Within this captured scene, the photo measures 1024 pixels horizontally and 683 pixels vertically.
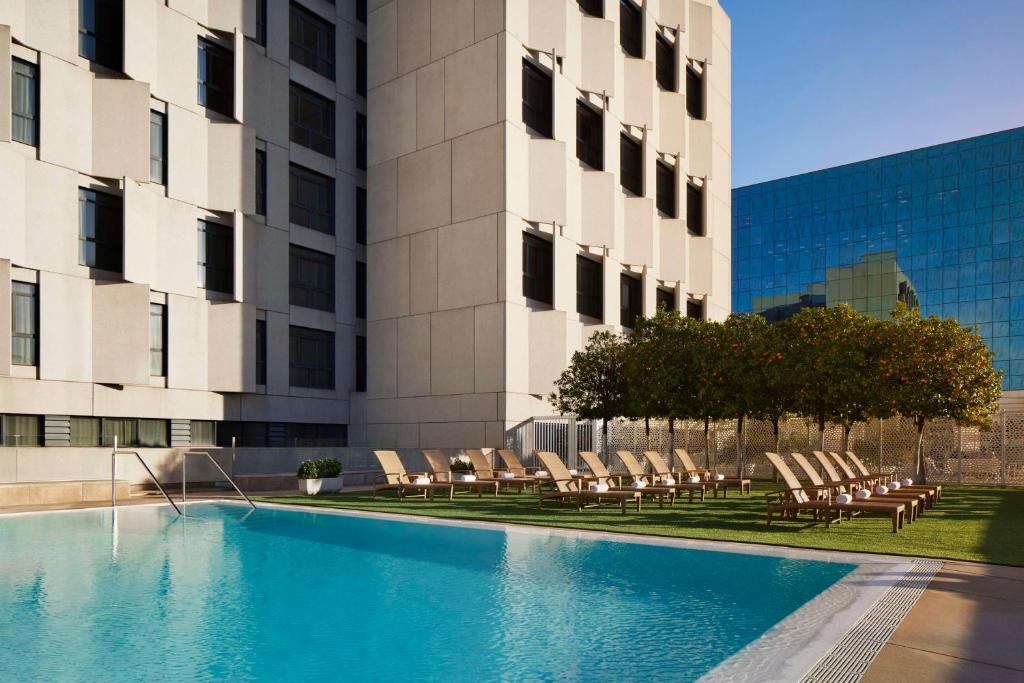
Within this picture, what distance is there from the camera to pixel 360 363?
31062 millimetres

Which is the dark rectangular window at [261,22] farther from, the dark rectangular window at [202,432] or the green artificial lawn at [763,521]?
the green artificial lawn at [763,521]

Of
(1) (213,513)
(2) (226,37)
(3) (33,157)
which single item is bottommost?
(1) (213,513)

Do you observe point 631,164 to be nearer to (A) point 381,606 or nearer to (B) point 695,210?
(B) point 695,210

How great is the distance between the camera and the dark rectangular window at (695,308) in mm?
38531

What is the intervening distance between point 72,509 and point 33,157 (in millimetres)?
9262

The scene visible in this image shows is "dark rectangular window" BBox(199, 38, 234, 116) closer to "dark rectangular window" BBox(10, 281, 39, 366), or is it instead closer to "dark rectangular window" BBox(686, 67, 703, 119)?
"dark rectangular window" BBox(10, 281, 39, 366)

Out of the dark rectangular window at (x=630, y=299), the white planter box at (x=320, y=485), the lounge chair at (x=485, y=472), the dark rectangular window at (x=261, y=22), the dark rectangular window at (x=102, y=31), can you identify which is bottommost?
the white planter box at (x=320, y=485)

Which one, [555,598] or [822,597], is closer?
[822,597]

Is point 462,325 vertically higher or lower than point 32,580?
higher

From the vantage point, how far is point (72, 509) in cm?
1677

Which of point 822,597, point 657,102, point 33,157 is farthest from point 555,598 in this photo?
point 657,102

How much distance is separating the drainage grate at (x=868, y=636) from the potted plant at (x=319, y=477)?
15.6 meters

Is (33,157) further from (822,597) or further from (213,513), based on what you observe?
(822,597)

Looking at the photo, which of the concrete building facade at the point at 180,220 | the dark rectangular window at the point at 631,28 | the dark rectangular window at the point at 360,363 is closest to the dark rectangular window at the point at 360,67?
the concrete building facade at the point at 180,220
